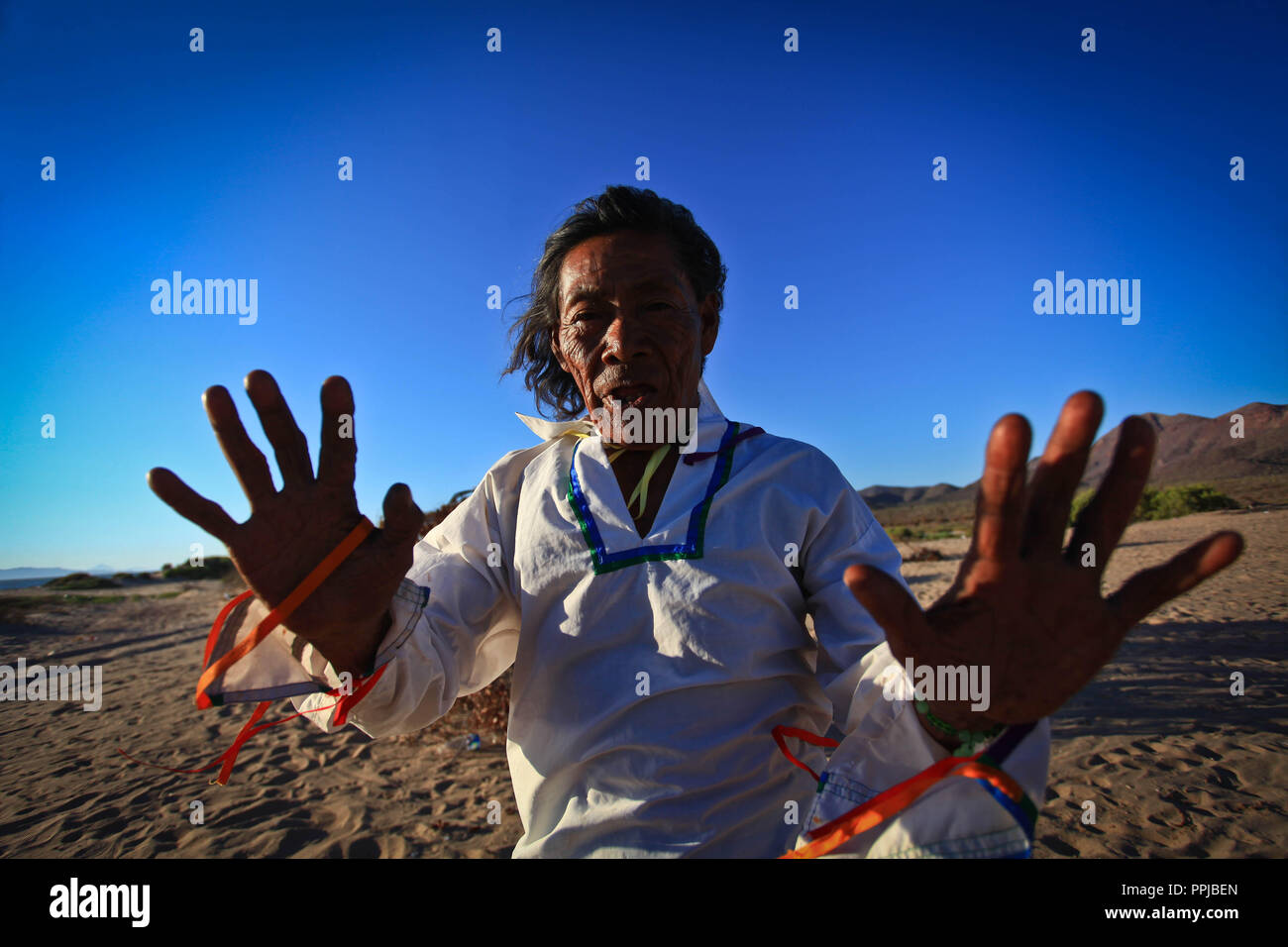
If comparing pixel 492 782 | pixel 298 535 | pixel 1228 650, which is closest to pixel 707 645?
pixel 298 535

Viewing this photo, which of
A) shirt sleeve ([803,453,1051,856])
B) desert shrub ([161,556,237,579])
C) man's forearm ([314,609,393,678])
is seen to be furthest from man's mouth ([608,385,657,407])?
desert shrub ([161,556,237,579])

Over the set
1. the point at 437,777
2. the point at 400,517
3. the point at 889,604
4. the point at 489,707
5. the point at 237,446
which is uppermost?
the point at 237,446

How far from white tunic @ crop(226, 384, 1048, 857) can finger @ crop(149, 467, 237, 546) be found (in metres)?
0.36

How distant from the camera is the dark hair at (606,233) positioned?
2252mm

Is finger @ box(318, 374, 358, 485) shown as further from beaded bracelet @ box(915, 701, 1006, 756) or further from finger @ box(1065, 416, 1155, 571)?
finger @ box(1065, 416, 1155, 571)

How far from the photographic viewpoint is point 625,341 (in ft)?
6.69

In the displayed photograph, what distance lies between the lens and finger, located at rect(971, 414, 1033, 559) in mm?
994

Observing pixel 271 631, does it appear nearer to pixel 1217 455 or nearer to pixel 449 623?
pixel 449 623

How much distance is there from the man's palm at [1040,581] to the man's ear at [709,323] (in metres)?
1.60

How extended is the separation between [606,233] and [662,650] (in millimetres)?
1486

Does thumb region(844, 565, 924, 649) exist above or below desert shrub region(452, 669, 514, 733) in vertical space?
above

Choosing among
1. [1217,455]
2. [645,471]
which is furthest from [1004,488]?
[1217,455]

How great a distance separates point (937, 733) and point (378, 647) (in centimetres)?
129

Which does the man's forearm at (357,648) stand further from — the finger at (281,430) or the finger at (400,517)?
the finger at (281,430)
